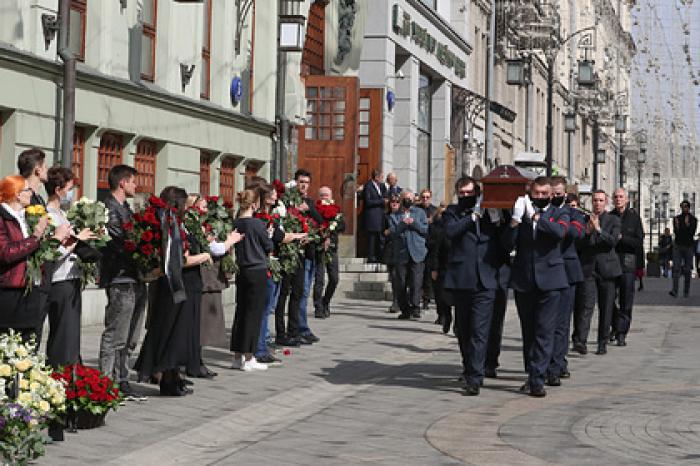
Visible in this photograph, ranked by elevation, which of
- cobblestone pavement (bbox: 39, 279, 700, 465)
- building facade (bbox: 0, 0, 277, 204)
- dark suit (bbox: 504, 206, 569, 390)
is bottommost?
cobblestone pavement (bbox: 39, 279, 700, 465)

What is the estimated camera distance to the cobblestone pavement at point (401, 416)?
388 inches

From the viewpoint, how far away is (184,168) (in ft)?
82.0

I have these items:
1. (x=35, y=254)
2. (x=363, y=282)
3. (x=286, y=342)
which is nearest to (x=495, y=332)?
(x=286, y=342)

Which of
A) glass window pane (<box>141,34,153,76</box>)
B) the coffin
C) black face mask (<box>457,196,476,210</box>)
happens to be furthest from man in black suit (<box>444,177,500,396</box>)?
glass window pane (<box>141,34,153,76</box>)

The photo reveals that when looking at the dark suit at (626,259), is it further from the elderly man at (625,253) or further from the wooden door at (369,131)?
the wooden door at (369,131)

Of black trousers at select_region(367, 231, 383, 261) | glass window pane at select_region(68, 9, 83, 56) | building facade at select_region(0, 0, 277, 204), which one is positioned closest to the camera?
building facade at select_region(0, 0, 277, 204)

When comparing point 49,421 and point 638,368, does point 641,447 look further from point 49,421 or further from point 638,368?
point 638,368

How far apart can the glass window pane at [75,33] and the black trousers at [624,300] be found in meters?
7.72

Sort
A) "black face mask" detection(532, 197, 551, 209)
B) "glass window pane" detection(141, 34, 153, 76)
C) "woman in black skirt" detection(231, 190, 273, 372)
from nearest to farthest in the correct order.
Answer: "black face mask" detection(532, 197, 551, 209) → "woman in black skirt" detection(231, 190, 273, 372) → "glass window pane" detection(141, 34, 153, 76)

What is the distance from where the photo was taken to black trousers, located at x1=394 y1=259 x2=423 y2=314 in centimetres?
2305

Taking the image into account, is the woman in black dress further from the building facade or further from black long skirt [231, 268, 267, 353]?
the building facade

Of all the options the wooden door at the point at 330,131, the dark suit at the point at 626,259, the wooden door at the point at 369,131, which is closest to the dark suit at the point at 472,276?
the dark suit at the point at 626,259

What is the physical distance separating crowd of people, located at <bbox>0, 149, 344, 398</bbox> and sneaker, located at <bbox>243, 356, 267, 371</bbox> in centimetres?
A: 1

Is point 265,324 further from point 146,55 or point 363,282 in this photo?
point 363,282
